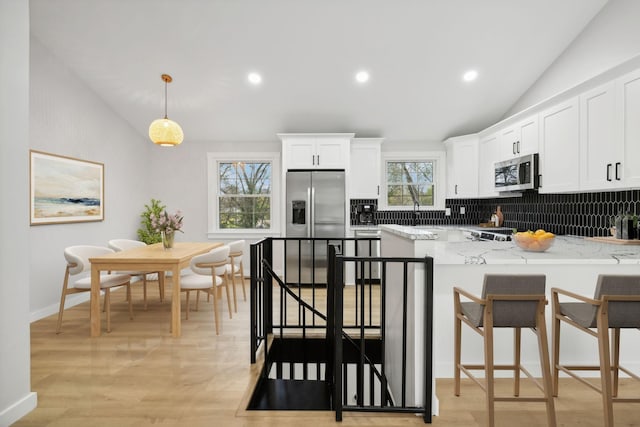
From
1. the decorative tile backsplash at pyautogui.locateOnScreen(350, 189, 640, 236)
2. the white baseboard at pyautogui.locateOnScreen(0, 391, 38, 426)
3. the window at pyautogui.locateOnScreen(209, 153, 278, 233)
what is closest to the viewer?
the white baseboard at pyautogui.locateOnScreen(0, 391, 38, 426)

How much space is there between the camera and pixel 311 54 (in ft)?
14.0

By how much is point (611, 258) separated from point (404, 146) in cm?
418

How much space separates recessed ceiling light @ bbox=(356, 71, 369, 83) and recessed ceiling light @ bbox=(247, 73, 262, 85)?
1.21 metres

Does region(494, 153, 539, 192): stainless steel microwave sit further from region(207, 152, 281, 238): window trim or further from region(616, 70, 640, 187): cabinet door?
region(207, 152, 281, 238): window trim

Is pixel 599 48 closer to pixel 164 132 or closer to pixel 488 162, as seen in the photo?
pixel 488 162

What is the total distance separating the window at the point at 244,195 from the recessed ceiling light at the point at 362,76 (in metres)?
2.19

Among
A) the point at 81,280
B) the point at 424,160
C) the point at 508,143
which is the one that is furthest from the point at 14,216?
the point at 424,160

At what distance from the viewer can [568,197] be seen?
3.99 m

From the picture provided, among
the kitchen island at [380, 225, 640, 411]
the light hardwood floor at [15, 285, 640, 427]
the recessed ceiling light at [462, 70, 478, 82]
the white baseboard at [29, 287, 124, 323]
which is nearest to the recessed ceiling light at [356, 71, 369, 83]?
the recessed ceiling light at [462, 70, 478, 82]

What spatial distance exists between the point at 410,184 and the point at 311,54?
281 centimetres

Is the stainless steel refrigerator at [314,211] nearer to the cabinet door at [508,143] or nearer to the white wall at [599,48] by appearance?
the cabinet door at [508,143]

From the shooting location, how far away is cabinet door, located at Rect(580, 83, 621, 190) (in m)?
2.87

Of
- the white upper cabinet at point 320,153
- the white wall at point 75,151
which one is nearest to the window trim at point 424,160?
the white upper cabinet at point 320,153

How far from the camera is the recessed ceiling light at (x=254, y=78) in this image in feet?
15.0
